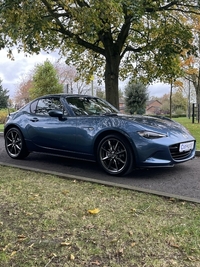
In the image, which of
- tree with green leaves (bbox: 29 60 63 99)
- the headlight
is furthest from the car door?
tree with green leaves (bbox: 29 60 63 99)

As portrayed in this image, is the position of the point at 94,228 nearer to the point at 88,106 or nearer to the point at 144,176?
the point at 144,176

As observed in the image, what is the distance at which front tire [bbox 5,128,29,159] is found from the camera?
601 cm

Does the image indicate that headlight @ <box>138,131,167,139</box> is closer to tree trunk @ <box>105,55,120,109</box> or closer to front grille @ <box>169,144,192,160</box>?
front grille @ <box>169,144,192,160</box>

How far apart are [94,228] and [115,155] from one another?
6.89 feet

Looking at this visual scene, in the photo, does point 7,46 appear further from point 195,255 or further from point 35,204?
point 195,255

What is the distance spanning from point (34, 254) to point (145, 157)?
2566mm

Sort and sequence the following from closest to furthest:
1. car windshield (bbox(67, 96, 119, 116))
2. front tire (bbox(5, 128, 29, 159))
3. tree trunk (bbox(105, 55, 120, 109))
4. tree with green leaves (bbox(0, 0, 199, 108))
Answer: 1. car windshield (bbox(67, 96, 119, 116))
2. front tire (bbox(5, 128, 29, 159))
3. tree with green leaves (bbox(0, 0, 199, 108))
4. tree trunk (bbox(105, 55, 120, 109))

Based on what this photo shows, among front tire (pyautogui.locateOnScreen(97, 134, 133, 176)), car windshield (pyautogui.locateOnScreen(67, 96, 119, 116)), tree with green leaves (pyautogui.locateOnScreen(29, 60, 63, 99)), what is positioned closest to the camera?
front tire (pyautogui.locateOnScreen(97, 134, 133, 176))

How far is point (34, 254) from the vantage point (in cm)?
221

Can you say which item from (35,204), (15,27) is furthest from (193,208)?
(15,27)

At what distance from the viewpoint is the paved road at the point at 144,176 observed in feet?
12.6

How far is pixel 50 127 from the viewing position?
17.9ft

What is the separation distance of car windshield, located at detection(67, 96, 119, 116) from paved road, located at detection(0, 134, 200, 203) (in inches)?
40.8

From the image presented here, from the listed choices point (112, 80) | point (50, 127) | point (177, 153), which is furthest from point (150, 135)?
point (112, 80)
